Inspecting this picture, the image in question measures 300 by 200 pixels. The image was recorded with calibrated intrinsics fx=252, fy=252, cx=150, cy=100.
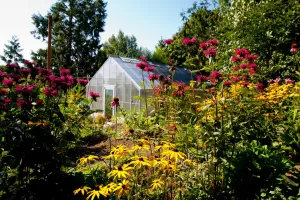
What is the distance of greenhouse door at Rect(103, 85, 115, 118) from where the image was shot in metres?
11.3

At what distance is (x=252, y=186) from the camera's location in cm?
204

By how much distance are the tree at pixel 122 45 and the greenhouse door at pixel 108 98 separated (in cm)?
2478

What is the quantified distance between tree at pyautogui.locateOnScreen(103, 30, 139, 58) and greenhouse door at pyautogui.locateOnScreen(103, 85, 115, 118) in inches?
976

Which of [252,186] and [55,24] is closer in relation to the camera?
[252,186]

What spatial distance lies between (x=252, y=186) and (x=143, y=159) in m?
1.12

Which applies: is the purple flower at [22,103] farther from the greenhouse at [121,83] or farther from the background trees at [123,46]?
the background trees at [123,46]

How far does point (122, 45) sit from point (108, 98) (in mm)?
30196

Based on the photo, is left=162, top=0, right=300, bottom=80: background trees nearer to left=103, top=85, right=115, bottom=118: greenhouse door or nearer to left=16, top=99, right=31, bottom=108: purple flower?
left=16, top=99, right=31, bottom=108: purple flower

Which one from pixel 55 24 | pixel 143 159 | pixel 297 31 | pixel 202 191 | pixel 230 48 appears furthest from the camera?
pixel 55 24

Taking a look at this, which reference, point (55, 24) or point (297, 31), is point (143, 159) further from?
point (55, 24)

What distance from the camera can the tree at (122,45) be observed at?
1482 inches

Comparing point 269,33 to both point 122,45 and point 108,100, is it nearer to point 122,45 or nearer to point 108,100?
point 108,100

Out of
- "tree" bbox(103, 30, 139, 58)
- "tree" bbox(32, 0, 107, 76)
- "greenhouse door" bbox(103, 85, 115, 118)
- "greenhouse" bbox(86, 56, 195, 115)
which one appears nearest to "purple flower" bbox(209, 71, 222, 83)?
"greenhouse" bbox(86, 56, 195, 115)

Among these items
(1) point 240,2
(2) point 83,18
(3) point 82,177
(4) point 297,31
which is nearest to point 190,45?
(3) point 82,177
